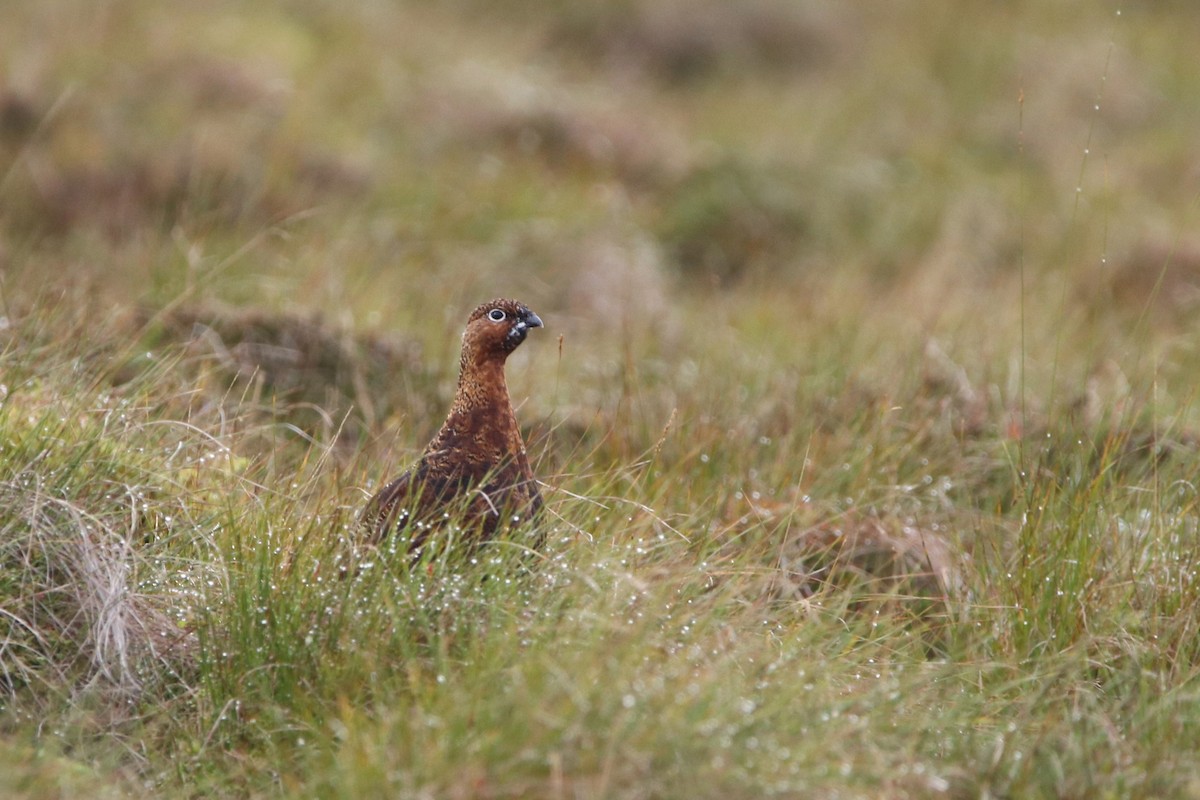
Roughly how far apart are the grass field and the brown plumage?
0.45 ft

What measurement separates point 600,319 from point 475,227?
1.18 meters

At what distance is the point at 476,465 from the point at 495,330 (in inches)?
14.0

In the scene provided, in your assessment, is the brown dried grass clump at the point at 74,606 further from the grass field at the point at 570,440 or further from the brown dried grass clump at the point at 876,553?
the brown dried grass clump at the point at 876,553

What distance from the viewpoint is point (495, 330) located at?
12.1 feet

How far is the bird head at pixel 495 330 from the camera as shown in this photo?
145 inches

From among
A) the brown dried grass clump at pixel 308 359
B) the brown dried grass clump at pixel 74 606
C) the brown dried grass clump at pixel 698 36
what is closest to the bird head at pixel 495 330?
the brown dried grass clump at pixel 74 606

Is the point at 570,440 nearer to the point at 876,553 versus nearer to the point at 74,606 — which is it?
the point at 876,553

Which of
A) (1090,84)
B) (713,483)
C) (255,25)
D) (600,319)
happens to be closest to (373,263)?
(600,319)

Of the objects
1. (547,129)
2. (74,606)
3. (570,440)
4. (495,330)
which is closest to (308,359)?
(570,440)

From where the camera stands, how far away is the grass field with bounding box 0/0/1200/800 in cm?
311

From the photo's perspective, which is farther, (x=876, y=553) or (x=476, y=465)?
(x=876, y=553)

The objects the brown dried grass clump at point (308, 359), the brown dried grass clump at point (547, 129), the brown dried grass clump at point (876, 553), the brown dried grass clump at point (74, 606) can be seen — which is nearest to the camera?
the brown dried grass clump at point (74, 606)

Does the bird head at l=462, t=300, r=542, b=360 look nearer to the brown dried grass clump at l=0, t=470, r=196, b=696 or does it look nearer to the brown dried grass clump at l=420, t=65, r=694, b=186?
the brown dried grass clump at l=0, t=470, r=196, b=696

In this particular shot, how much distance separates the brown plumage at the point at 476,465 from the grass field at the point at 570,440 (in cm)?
14
